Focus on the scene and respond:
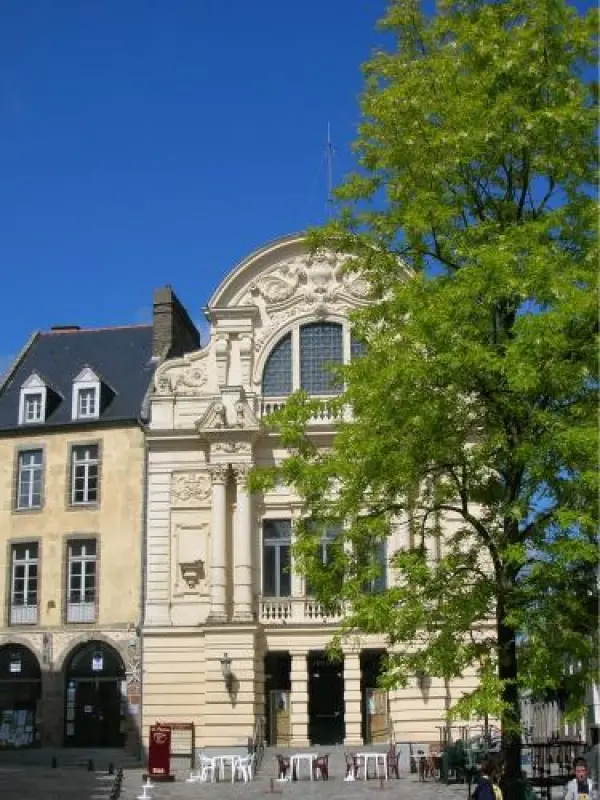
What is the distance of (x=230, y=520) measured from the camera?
3306 cm

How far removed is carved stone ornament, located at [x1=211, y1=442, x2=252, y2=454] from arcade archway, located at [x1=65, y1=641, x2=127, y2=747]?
6696mm

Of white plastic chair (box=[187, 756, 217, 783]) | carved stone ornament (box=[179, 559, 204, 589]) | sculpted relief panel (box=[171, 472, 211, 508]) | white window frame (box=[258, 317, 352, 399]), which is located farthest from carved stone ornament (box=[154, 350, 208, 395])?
white plastic chair (box=[187, 756, 217, 783])

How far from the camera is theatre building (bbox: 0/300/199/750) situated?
3350cm

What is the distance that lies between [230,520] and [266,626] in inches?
127

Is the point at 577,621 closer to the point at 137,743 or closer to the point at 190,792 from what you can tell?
Result: the point at 190,792

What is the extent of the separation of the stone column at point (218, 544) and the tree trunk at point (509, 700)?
1780cm

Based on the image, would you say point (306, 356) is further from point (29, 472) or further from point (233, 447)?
point (29, 472)

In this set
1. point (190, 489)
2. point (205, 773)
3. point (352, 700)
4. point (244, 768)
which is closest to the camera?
point (244, 768)

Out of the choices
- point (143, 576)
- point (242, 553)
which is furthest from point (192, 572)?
point (242, 553)

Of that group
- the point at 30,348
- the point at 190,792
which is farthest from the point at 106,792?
the point at 30,348

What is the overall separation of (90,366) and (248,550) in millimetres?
9507

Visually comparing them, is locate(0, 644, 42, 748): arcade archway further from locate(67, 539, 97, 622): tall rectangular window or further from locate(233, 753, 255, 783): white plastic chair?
locate(233, 753, 255, 783): white plastic chair

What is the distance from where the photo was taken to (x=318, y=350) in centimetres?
3462

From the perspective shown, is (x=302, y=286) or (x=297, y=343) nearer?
(x=297, y=343)
